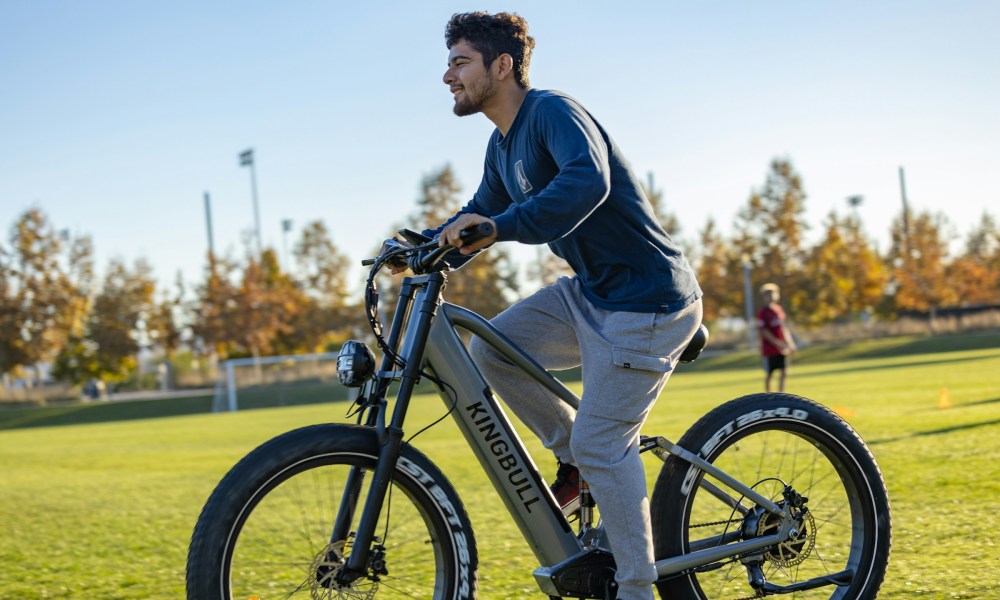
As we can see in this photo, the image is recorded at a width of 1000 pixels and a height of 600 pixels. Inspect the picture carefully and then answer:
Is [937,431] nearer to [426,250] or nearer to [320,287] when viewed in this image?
[426,250]

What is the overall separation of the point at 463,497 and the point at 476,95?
16.2 ft

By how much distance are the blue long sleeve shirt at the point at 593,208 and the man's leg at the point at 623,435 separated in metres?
0.10

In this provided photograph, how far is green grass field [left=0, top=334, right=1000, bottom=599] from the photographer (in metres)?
4.80

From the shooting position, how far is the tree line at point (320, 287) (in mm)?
51688

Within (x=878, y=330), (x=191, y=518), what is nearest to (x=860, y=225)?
(x=878, y=330)

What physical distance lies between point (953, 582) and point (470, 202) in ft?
7.60

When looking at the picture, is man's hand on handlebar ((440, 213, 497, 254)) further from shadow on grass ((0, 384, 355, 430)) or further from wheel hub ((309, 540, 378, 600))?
shadow on grass ((0, 384, 355, 430))

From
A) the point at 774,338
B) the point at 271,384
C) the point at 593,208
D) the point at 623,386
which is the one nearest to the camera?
the point at 593,208

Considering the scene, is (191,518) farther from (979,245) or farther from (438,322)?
(979,245)

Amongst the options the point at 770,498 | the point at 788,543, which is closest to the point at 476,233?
the point at 770,498

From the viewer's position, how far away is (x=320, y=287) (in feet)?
198

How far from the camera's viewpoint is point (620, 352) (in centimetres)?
330

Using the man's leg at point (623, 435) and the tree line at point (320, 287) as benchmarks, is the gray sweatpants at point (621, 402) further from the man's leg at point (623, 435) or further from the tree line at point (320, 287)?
the tree line at point (320, 287)

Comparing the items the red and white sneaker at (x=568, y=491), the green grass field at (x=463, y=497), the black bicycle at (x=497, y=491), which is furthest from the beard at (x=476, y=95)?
the green grass field at (x=463, y=497)
